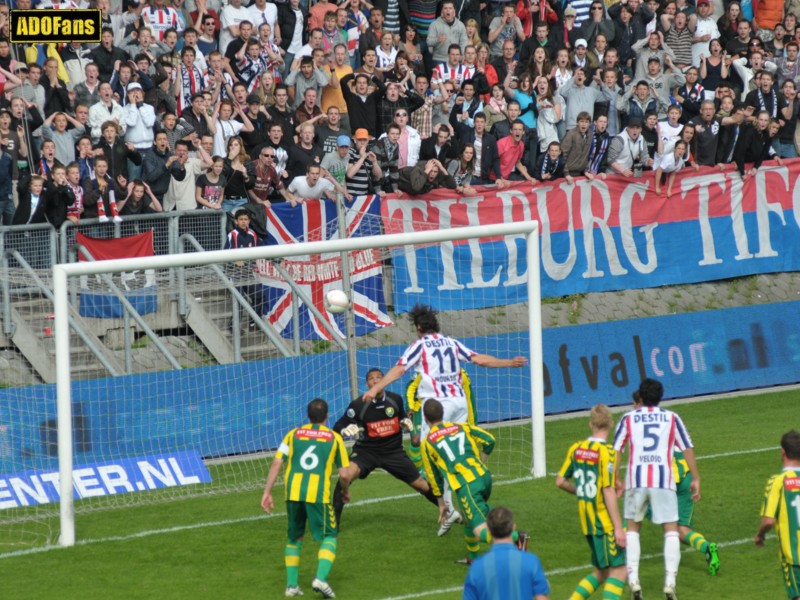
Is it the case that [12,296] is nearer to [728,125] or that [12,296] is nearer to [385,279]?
[385,279]

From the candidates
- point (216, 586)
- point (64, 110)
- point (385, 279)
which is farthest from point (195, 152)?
point (216, 586)

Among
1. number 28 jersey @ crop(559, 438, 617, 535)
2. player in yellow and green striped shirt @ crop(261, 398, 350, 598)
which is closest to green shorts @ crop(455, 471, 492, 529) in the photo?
player in yellow and green striped shirt @ crop(261, 398, 350, 598)

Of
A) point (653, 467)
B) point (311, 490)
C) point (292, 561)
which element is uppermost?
point (653, 467)

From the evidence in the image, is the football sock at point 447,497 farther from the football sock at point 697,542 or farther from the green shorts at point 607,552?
the green shorts at point 607,552

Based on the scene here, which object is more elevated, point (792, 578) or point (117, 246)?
point (117, 246)

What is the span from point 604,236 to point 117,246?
325 inches

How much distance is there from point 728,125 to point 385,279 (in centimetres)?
796

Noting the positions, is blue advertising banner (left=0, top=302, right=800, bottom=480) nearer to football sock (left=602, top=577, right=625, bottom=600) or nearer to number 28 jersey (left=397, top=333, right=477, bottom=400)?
number 28 jersey (left=397, top=333, right=477, bottom=400)

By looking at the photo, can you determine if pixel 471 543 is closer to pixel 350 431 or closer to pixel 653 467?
pixel 350 431

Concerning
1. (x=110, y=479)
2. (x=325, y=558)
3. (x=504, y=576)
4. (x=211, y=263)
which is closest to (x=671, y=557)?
(x=325, y=558)

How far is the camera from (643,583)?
12.6m

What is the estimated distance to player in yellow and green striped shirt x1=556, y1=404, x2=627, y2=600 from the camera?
1116 centimetres

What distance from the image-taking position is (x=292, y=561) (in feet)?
39.8

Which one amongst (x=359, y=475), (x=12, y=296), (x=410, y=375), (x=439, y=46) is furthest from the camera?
(x=439, y=46)
